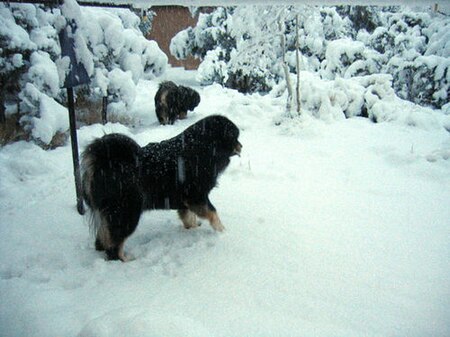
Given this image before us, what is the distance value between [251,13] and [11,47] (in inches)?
201

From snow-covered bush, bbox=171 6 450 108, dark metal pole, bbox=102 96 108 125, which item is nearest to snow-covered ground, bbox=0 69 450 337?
dark metal pole, bbox=102 96 108 125

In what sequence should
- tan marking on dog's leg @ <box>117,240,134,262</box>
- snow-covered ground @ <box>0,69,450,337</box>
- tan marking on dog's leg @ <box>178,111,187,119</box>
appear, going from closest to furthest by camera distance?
snow-covered ground @ <box>0,69,450,337</box>
tan marking on dog's leg @ <box>117,240,134,262</box>
tan marking on dog's leg @ <box>178,111,187,119</box>

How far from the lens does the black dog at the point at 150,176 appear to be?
2883 mm

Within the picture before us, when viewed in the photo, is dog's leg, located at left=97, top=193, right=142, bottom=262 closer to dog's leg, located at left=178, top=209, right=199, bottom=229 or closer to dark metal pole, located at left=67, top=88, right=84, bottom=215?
dog's leg, located at left=178, top=209, right=199, bottom=229

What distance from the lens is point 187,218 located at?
150 inches

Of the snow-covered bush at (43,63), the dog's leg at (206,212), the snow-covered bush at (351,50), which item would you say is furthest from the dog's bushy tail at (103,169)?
the snow-covered bush at (351,50)

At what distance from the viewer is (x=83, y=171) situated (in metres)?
2.91

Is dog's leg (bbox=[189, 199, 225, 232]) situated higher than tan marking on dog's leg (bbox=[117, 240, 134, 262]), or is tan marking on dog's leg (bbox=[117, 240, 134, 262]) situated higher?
dog's leg (bbox=[189, 199, 225, 232])

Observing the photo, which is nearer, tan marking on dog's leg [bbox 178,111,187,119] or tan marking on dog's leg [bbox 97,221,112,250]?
tan marking on dog's leg [bbox 97,221,112,250]

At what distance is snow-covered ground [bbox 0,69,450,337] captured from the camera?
7.47 ft

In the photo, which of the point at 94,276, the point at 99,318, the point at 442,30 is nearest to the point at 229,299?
the point at 99,318

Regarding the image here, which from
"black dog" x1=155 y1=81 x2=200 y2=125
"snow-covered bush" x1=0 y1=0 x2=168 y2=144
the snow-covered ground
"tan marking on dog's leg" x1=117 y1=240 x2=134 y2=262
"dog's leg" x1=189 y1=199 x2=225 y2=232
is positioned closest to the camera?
the snow-covered ground

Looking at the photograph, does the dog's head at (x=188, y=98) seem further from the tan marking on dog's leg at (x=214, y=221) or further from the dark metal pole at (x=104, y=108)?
the tan marking on dog's leg at (x=214, y=221)

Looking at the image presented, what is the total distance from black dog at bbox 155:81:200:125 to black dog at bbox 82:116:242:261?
16.5 feet
